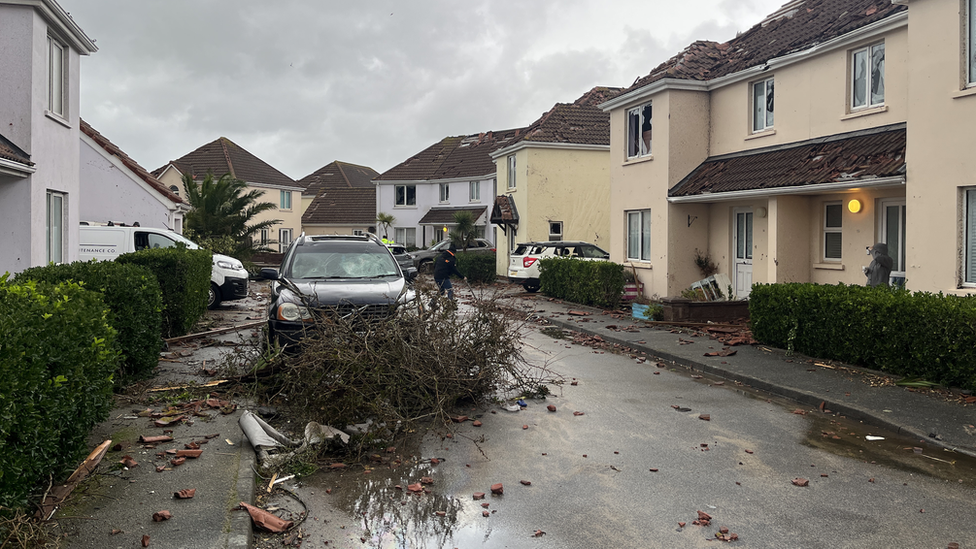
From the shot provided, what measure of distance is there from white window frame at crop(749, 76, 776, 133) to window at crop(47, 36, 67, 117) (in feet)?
48.9

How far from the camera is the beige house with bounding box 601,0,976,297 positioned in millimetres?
11344

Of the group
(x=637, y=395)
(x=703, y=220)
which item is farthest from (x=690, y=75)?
(x=637, y=395)

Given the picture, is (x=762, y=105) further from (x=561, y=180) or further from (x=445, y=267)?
(x=561, y=180)

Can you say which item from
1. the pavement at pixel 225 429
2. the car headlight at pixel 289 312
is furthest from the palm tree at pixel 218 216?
the car headlight at pixel 289 312

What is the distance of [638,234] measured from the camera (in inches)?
836

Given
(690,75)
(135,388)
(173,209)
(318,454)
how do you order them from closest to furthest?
(318,454), (135,388), (690,75), (173,209)

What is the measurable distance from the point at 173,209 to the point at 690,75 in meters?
18.7

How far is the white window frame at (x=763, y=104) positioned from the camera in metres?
17.6

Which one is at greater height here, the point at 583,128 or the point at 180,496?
the point at 583,128

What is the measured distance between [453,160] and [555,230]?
2503 cm

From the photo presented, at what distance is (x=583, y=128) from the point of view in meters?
31.8

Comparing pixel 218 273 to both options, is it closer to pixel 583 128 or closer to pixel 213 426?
pixel 213 426

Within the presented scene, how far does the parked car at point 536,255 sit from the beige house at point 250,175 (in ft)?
103

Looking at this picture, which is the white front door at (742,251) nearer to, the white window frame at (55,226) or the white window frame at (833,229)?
the white window frame at (833,229)
